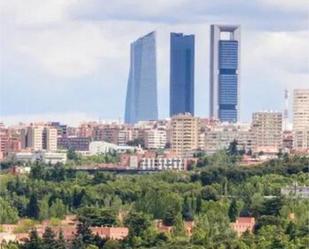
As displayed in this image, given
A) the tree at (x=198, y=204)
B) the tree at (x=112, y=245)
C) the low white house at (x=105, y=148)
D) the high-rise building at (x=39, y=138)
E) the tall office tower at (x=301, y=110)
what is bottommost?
the tree at (x=112, y=245)

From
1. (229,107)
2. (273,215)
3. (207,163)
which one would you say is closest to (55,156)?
(207,163)

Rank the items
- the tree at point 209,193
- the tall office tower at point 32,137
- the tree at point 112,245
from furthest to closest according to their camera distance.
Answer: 1. the tall office tower at point 32,137
2. the tree at point 209,193
3. the tree at point 112,245

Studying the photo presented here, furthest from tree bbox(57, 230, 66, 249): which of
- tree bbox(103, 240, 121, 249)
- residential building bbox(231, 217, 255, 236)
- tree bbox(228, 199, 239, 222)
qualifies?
tree bbox(228, 199, 239, 222)

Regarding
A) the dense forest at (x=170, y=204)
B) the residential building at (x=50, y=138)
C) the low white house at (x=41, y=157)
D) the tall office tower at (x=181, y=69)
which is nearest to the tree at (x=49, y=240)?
the dense forest at (x=170, y=204)

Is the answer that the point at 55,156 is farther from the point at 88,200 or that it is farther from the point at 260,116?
the point at 88,200

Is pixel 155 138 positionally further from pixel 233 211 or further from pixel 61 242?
pixel 61 242

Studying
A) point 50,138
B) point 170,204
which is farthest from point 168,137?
point 170,204

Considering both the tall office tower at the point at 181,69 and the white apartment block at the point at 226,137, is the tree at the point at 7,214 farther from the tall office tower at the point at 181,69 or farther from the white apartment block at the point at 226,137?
the tall office tower at the point at 181,69
